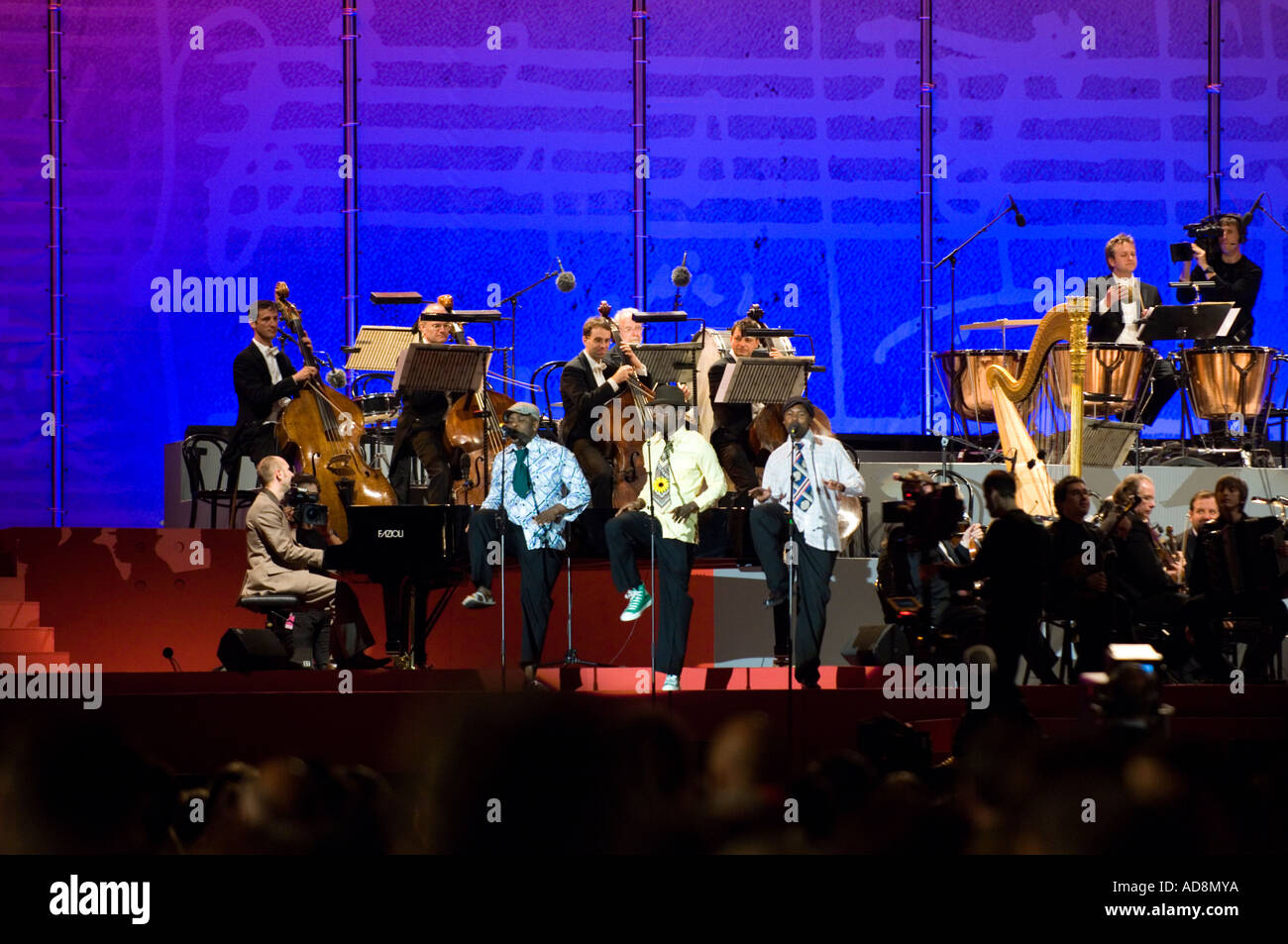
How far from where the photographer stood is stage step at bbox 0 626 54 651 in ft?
23.5

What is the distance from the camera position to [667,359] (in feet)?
24.7

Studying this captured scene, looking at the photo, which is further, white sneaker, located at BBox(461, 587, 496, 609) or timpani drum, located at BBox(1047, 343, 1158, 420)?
timpani drum, located at BBox(1047, 343, 1158, 420)

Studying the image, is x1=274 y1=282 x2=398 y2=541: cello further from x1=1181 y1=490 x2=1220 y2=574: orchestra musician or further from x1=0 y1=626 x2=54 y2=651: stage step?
x1=1181 y1=490 x2=1220 y2=574: orchestra musician

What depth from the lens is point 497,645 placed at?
7.52 m

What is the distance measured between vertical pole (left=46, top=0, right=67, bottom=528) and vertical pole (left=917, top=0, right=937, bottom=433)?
224 inches

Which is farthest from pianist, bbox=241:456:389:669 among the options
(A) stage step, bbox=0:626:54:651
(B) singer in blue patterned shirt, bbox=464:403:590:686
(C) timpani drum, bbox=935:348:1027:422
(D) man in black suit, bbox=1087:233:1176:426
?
(D) man in black suit, bbox=1087:233:1176:426

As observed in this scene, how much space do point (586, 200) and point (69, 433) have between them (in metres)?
3.75

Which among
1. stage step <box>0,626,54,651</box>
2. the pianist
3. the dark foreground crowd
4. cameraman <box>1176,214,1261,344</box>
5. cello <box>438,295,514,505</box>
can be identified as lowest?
the dark foreground crowd

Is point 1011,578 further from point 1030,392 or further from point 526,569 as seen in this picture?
point 526,569

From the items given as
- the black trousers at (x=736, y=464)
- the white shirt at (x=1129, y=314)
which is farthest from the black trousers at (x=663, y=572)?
the white shirt at (x=1129, y=314)

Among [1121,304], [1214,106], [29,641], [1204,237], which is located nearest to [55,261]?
[29,641]

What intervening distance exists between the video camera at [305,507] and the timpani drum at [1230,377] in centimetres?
462
